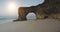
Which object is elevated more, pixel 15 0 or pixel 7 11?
pixel 15 0

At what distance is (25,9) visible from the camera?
1.84 m

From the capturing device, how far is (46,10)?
1.80m

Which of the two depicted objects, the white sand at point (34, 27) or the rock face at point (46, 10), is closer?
the white sand at point (34, 27)

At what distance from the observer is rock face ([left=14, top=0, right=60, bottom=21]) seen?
175 cm

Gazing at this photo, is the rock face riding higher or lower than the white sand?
higher

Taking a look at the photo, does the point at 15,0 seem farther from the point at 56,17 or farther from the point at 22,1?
the point at 56,17

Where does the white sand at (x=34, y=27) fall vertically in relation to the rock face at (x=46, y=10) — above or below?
below

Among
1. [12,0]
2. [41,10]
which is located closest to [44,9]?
[41,10]

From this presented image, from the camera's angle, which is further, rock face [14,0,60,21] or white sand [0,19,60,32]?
rock face [14,0,60,21]

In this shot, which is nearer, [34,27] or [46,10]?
[34,27]

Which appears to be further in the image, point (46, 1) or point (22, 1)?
point (22, 1)

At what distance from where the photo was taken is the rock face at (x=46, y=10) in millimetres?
1755

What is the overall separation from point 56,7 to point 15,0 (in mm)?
705

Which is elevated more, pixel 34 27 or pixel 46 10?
pixel 46 10
